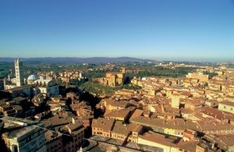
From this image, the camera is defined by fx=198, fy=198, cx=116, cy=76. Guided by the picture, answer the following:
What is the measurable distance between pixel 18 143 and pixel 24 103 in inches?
805

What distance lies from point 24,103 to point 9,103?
73.4 inches

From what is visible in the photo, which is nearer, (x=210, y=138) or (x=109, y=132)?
(x=210, y=138)

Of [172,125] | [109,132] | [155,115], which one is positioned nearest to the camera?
[109,132]

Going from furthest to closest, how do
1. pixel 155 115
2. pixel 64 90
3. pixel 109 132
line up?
pixel 64 90, pixel 155 115, pixel 109 132

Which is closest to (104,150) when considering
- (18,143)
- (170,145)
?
(170,145)

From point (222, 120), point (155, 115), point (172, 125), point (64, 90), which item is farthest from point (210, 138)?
point (64, 90)

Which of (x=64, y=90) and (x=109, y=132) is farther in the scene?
(x=64, y=90)

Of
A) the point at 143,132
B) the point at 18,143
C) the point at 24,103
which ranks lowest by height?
the point at 143,132

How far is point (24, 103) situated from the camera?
21.3 metres

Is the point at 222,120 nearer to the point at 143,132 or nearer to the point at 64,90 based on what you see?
the point at 143,132

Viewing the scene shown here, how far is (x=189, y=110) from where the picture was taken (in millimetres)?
23234

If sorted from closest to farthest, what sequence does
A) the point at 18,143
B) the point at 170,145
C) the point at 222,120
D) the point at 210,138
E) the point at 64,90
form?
the point at 18,143 → the point at 170,145 → the point at 210,138 → the point at 222,120 → the point at 64,90

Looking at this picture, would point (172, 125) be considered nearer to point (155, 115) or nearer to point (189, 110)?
point (155, 115)

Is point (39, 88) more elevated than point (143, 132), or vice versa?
point (39, 88)
